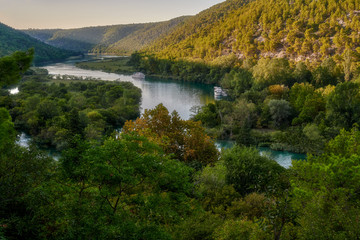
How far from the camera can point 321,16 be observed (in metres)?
76.9

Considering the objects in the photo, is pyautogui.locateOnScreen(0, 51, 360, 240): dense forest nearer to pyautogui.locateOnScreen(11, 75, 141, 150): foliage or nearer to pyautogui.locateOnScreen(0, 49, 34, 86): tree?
pyautogui.locateOnScreen(0, 49, 34, 86): tree

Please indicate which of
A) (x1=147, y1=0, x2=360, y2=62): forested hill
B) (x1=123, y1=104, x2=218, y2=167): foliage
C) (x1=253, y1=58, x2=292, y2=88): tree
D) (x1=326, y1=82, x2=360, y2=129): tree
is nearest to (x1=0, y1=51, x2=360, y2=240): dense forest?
(x1=123, y1=104, x2=218, y2=167): foliage

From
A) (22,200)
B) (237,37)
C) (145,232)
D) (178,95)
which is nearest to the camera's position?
(145,232)

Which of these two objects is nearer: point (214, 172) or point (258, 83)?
Answer: point (214, 172)

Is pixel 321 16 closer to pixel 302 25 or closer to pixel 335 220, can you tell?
pixel 302 25

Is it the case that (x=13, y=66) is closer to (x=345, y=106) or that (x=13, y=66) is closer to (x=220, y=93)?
(x=345, y=106)

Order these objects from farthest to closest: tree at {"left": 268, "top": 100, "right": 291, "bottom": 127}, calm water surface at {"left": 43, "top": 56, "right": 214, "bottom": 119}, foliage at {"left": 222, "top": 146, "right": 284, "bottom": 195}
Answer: calm water surface at {"left": 43, "top": 56, "right": 214, "bottom": 119}, tree at {"left": 268, "top": 100, "right": 291, "bottom": 127}, foliage at {"left": 222, "top": 146, "right": 284, "bottom": 195}

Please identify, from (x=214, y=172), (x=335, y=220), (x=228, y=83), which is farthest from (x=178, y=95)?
(x=335, y=220)

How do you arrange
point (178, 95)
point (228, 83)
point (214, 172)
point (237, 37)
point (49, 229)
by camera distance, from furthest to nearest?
point (237, 37)
point (228, 83)
point (178, 95)
point (214, 172)
point (49, 229)

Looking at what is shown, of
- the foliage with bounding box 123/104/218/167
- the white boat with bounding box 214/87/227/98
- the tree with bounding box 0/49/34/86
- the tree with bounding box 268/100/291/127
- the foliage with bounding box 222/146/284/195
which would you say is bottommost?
the white boat with bounding box 214/87/227/98

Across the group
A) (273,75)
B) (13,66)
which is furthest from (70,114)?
(273,75)

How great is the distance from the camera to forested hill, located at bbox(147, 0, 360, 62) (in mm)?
70312

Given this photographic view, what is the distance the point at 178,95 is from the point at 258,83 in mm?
18133

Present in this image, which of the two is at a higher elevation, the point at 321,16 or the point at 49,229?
the point at 321,16
